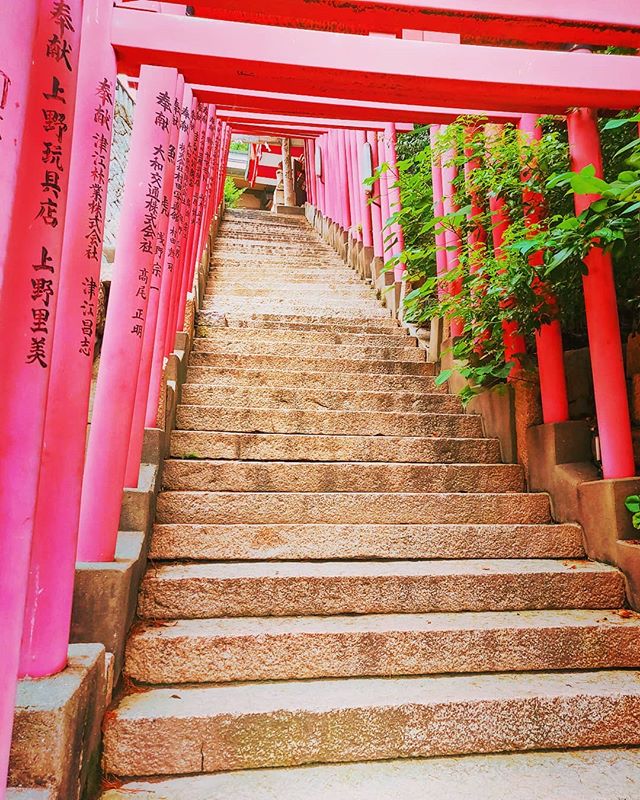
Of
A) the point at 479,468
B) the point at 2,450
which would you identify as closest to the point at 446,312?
the point at 479,468

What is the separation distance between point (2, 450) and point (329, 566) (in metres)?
2.01

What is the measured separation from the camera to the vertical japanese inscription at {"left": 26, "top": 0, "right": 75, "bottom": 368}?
146cm

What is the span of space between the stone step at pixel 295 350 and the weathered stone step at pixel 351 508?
195 cm

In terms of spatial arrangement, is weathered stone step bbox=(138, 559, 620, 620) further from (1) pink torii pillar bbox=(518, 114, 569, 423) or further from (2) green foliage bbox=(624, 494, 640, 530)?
(1) pink torii pillar bbox=(518, 114, 569, 423)

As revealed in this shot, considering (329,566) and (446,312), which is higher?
(446,312)

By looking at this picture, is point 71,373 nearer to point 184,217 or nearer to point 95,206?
point 95,206

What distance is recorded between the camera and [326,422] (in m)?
4.33

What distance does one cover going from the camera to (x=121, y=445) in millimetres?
2525

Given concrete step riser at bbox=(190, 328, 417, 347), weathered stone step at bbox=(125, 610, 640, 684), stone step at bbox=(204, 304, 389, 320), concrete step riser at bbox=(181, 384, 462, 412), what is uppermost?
stone step at bbox=(204, 304, 389, 320)

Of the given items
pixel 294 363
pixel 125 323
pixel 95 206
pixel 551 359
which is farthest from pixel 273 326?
pixel 95 206

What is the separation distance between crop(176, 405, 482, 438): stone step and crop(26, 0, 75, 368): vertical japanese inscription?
2.71 metres

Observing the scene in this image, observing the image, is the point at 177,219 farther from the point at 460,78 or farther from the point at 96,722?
the point at 96,722

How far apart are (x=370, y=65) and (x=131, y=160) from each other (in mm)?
1377

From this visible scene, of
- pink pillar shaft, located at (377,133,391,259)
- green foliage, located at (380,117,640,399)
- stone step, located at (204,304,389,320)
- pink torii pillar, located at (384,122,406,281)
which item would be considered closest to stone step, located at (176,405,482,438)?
green foliage, located at (380,117,640,399)
